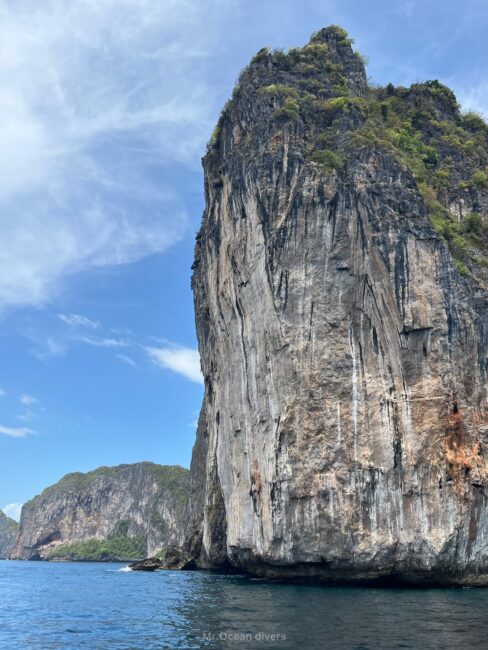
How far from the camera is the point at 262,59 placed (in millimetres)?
44812

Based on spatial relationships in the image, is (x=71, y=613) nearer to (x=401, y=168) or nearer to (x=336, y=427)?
(x=336, y=427)

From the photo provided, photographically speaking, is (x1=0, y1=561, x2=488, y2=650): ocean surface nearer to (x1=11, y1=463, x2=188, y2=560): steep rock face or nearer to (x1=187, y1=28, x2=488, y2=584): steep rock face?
(x1=187, y1=28, x2=488, y2=584): steep rock face

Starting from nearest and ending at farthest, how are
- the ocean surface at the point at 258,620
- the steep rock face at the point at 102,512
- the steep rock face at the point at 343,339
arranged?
1. the ocean surface at the point at 258,620
2. the steep rock face at the point at 343,339
3. the steep rock face at the point at 102,512

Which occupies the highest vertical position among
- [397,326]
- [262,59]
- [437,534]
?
[262,59]

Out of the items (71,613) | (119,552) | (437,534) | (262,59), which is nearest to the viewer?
(71,613)

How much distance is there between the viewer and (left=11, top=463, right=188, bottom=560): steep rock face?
14075 centimetres

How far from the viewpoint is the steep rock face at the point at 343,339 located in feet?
104

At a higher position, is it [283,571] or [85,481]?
[85,481]

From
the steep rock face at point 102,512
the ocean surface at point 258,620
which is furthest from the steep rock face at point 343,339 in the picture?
the steep rock face at point 102,512

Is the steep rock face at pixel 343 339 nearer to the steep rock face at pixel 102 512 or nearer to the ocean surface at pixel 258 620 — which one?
the ocean surface at pixel 258 620

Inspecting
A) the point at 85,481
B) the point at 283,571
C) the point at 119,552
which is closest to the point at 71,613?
the point at 283,571

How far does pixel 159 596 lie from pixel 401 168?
2737 cm

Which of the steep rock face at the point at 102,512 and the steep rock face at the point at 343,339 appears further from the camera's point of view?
the steep rock face at the point at 102,512

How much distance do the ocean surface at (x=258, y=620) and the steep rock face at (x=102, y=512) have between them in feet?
345
